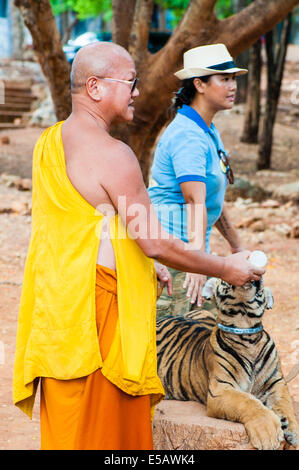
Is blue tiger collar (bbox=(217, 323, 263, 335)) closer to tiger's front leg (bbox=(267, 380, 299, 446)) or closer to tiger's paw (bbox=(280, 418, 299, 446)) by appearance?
tiger's front leg (bbox=(267, 380, 299, 446))

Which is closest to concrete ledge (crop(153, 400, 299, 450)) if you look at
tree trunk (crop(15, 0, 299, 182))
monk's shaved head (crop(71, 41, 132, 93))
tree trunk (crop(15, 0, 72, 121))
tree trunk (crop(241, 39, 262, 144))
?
monk's shaved head (crop(71, 41, 132, 93))

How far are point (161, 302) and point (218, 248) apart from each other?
19.2ft

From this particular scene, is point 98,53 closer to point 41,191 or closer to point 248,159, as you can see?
point 41,191

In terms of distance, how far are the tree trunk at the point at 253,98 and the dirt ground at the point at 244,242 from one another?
0.30 metres

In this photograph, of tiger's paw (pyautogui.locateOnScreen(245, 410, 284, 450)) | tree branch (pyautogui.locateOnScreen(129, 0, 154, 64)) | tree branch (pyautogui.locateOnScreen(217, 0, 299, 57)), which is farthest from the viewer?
tree branch (pyautogui.locateOnScreen(129, 0, 154, 64))

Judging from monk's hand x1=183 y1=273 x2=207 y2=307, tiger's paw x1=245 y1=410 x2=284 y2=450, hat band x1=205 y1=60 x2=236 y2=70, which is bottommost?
tiger's paw x1=245 y1=410 x2=284 y2=450

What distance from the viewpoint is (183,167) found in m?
4.06

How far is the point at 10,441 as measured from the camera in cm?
459

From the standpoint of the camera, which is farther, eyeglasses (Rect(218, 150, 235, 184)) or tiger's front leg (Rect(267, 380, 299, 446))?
eyeglasses (Rect(218, 150, 235, 184))

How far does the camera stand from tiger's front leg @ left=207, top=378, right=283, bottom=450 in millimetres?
3461

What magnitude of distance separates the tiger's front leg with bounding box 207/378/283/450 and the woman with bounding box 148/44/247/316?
56 cm

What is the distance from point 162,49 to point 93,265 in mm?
6500

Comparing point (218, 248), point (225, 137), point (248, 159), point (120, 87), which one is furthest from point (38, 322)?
point (225, 137)

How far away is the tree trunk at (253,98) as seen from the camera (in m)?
16.4
